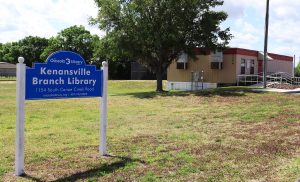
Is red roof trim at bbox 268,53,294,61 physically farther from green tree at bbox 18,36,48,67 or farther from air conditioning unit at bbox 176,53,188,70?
green tree at bbox 18,36,48,67

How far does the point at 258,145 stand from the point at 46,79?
14.3 ft

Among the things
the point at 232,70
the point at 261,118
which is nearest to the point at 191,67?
the point at 232,70

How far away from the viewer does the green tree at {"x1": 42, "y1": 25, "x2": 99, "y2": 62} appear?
75.9 meters

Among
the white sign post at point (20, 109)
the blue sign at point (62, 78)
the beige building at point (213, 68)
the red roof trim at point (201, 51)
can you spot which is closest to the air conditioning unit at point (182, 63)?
the beige building at point (213, 68)

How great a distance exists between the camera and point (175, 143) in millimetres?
8656

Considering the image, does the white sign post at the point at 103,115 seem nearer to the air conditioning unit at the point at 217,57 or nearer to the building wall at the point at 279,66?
the air conditioning unit at the point at 217,57

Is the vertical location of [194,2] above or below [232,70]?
above

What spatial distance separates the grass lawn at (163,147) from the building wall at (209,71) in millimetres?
20499

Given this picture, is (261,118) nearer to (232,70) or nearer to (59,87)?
(59,87)

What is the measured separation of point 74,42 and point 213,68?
46.2 meters

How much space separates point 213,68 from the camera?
34812 millimetres

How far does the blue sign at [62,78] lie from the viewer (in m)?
6.45

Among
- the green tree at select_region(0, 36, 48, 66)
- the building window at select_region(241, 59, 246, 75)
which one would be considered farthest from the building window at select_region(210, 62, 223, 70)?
the green tree at select_region(0, 36, 48, 66)

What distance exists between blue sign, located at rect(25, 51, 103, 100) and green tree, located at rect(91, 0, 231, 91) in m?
20.6
